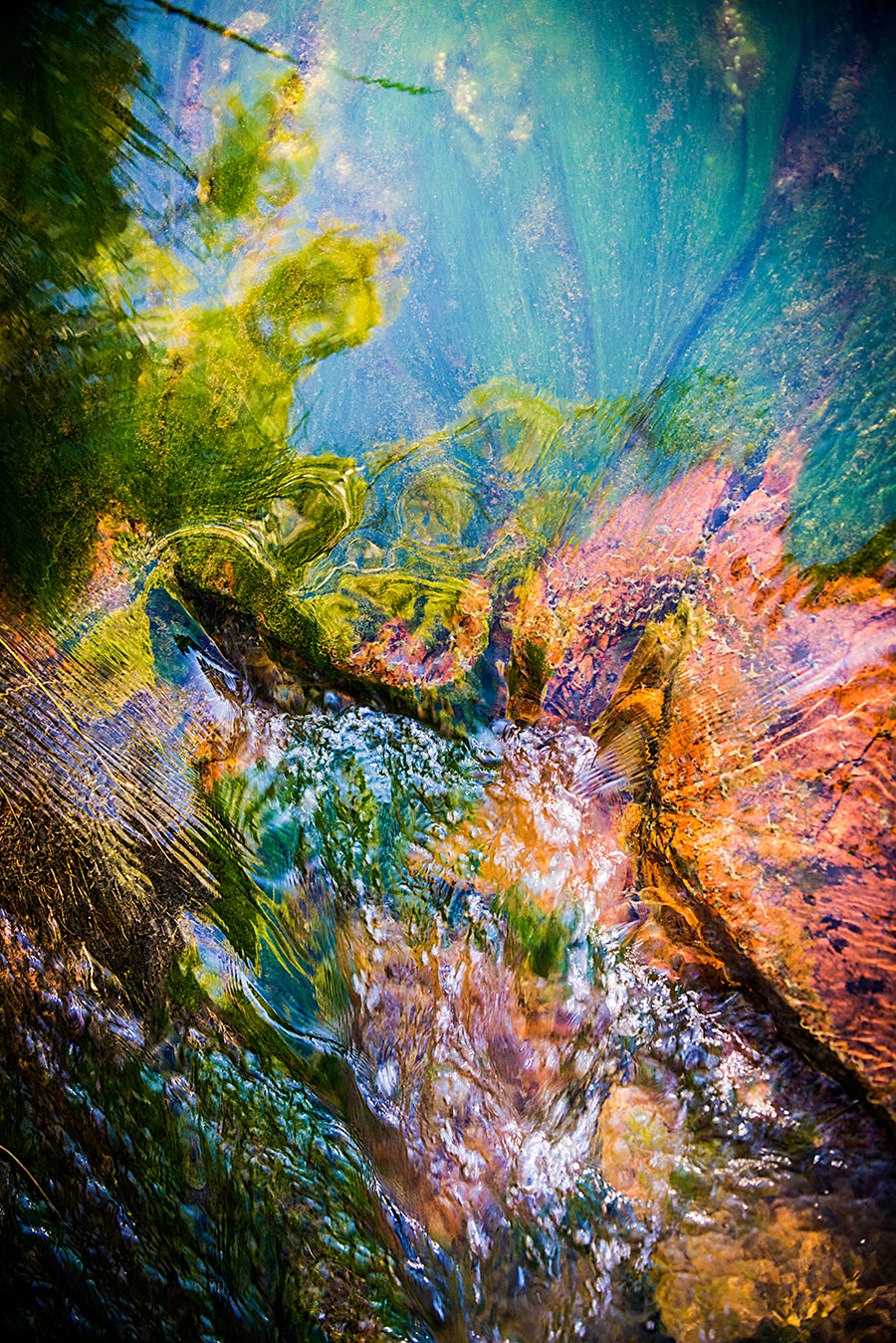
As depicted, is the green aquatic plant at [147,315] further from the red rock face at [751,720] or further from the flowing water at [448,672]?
the red rock face at [751,720]

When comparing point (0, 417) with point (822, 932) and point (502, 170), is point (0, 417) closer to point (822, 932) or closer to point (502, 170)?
point (502, 170)

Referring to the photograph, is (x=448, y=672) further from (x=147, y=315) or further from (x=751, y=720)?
(x=147, y=315)

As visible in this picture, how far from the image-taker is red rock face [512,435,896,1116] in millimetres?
1037

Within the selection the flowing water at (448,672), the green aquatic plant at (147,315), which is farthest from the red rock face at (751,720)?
the green aquatic plant at (147,315)

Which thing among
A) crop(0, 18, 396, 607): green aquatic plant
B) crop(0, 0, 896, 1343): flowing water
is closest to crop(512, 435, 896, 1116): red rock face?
crop(0, 0, 896, 1343): flowing water

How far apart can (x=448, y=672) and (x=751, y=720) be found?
58 cm

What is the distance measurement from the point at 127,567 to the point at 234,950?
923 mm

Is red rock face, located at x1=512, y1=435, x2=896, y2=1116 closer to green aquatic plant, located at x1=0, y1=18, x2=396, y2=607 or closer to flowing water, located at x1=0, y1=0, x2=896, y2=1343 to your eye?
flowing water, located at x1=0, y1=0, x2=896, y2=1343

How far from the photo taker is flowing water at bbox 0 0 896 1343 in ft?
3.53

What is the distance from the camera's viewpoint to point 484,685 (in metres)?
1.30

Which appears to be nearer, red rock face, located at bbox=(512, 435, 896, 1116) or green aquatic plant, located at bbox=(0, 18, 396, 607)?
red rock face, located at bbox=(512, 435, 896, 1116)

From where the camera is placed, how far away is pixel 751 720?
43.9 inches

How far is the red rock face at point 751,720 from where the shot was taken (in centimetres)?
104

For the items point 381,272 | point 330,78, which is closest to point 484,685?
point 381,272
